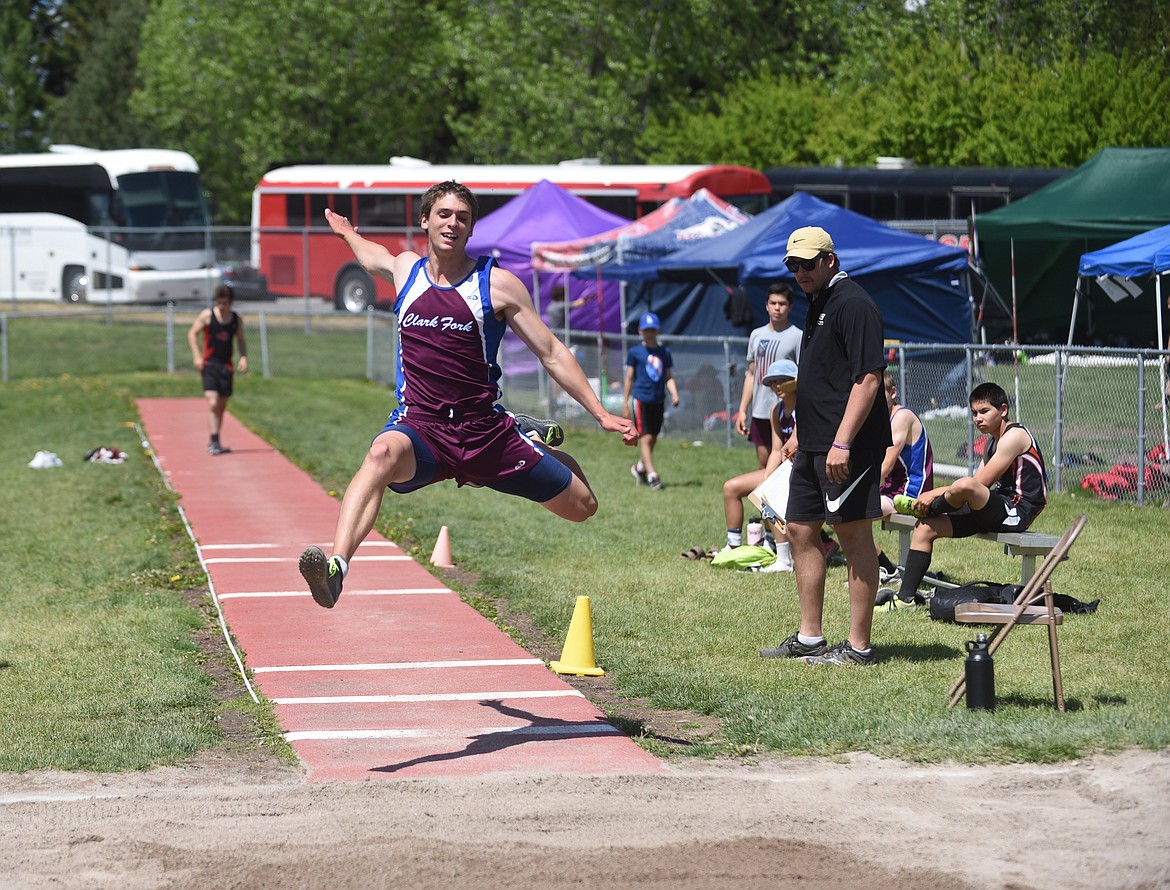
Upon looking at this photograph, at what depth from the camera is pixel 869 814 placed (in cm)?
573

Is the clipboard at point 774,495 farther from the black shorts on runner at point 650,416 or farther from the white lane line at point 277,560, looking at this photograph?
the black shorts on runner at point 650,416

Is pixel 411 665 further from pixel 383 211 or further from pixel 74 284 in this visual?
pixel 74 284

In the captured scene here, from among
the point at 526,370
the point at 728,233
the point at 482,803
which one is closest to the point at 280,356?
the point at 526,370

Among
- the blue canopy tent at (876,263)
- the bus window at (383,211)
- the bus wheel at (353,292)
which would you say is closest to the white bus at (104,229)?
the bus wheel at (353,292)

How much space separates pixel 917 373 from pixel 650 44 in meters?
28.2

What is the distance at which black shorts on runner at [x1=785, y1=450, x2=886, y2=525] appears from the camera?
7.80 metres

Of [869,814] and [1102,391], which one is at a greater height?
[1102,391]

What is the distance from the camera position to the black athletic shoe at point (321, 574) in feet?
21.0

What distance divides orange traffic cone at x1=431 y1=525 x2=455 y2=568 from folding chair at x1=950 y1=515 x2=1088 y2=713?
4973 millimetres

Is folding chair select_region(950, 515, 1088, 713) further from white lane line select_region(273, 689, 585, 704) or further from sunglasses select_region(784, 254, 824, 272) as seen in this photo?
white lane line select_region(273, 689, 585, 704)

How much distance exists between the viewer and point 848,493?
7.79 m

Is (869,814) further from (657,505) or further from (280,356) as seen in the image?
(280,356)

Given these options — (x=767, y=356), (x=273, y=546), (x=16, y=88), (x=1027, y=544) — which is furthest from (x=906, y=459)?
(x=16, y=88)

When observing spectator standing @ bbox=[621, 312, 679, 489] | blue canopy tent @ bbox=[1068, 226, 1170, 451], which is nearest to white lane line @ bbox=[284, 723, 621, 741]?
spectator standing @ bbox=[621, 312, 679, 489]
